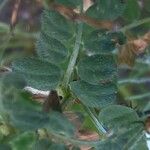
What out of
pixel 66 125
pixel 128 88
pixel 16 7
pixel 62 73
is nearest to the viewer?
pixel 66 125

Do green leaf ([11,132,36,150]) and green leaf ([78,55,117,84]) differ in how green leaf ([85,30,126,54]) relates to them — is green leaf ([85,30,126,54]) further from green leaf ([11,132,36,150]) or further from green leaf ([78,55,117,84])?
green leaf ([11,132,36,150])

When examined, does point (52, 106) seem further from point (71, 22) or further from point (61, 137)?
point (71, 22)

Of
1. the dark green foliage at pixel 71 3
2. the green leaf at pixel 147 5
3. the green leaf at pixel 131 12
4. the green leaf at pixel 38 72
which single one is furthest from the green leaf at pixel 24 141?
the green leaf at pixel 147 5

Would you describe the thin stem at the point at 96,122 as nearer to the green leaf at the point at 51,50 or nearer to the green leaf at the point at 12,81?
the green leaf at the point at 51,50

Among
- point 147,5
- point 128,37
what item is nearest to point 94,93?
point 128,37

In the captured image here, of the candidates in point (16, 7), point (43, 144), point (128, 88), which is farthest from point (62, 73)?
point (128, 88)

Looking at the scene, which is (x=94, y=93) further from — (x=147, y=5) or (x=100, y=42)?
(x=147, y=5)

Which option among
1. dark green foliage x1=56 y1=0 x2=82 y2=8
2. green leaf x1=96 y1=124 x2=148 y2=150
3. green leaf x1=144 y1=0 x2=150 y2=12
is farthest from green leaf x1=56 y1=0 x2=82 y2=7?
green leaf x1=144 y1=0 x2=150 y2=12
